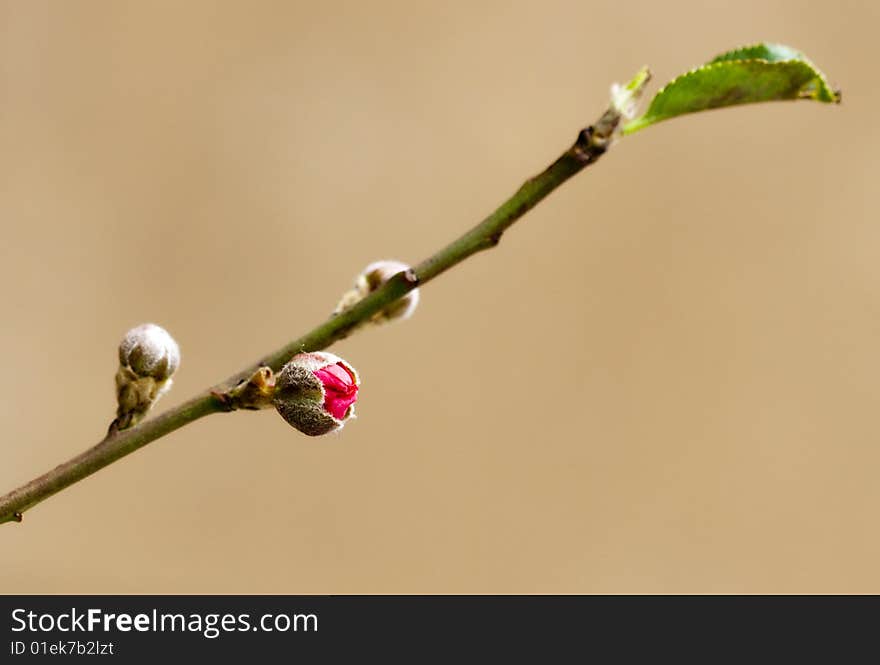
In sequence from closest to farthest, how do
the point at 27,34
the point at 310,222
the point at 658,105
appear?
the point at 658,105 < the point at 27,34 < the point at 310,222

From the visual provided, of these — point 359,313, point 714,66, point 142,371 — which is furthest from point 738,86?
point 142,371

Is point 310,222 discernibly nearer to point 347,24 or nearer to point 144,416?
point 347,24

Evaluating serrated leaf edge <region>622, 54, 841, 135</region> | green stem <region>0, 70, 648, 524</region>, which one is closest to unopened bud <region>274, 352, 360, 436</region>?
green stem <region>0, 70, 648, 524</region>

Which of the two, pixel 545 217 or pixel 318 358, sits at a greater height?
pixel 545 217

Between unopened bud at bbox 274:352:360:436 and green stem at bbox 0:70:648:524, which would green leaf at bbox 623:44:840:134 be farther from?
unopened bud at bbox 274:352:360:436

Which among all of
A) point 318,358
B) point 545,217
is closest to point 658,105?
point 318,358

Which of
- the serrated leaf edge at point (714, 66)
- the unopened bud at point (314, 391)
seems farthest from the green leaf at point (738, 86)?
the unopened bud at point (314, 391)

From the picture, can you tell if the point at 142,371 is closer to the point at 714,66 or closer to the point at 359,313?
the point at 359,313
